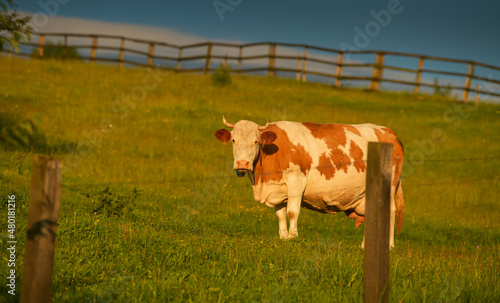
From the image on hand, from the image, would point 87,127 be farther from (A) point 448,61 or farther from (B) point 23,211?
(A) point 448,61

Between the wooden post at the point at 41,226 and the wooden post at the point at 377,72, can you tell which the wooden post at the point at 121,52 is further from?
the wooden post at the point at 41,226

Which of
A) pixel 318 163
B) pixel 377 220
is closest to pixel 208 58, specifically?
pixel 318 163

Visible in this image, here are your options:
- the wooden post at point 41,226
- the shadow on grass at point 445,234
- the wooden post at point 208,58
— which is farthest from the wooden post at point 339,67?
the wooden post at point 41,226

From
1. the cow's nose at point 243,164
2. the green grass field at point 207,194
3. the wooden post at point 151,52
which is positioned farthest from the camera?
the wooden post at point 151,52

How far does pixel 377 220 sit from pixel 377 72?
85.8 feet

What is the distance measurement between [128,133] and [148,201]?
270 inches

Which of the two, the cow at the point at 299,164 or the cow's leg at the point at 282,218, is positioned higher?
the cow at the point at 299,164

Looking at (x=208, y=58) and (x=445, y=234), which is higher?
(x=208, y=58)

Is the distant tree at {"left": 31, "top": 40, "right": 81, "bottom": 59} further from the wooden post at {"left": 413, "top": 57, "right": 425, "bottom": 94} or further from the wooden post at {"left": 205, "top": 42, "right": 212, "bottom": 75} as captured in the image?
the wooden post at {"left": 413, "top": 57, "right": 425, "bottom": 94}

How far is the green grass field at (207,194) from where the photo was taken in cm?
509

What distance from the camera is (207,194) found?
1226 cm

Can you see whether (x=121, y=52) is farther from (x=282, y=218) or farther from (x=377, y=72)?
(x=282, y=218)

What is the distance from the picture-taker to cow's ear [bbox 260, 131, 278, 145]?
7937 millimetres

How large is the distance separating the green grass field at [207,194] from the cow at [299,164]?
76 cm
